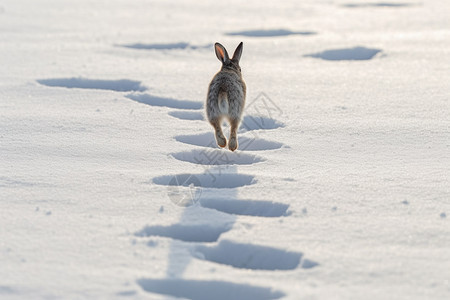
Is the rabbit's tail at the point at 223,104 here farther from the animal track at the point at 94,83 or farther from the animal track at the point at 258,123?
the animal track at the point at 94,83

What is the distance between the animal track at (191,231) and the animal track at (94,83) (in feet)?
12.8

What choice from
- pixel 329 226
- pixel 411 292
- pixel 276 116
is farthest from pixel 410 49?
pixel 411 292

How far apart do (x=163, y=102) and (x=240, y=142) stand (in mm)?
1526

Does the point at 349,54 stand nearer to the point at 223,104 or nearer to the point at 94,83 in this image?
the point at 94,83

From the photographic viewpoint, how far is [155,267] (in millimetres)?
3285

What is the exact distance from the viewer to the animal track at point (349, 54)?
933cm

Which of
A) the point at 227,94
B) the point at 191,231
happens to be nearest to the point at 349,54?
the point at 227,94

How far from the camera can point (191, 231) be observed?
376 centimetres

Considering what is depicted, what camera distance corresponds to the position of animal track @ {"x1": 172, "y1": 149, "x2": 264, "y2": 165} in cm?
504

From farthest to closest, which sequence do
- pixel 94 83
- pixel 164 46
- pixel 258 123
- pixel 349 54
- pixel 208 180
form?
pixel 164 46 → pixel 349 54 → pixel 94 83 → pixel 258 123 → pixel 208 180

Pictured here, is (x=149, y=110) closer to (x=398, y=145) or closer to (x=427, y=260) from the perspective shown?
(x=398, y=145)

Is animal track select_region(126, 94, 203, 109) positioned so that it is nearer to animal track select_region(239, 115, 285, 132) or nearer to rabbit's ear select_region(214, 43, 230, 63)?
rabbit's ear select_region(214, 43, 230, 63)

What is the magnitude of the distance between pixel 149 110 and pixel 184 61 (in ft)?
9.04

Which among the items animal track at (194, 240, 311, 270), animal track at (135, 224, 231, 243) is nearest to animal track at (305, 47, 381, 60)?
animal track at (135, 224, 231, 243)
